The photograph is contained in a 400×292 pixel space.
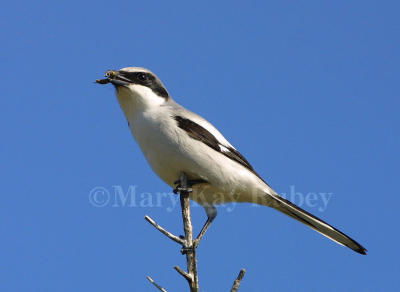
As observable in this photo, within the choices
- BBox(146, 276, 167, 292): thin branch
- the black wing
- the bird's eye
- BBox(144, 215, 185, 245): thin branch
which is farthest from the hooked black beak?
BBox(146, 276, 167, 292): thin branch

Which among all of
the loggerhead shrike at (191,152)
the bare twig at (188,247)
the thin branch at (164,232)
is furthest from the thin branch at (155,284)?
the loggerhead shrike at (191,152)

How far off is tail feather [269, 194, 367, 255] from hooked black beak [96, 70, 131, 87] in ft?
7.34

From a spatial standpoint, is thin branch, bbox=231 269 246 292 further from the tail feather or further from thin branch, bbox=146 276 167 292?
the tail feather

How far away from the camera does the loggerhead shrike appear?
17.4 feet

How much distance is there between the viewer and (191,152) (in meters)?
5.28

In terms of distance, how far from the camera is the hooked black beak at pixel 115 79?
5.49 m

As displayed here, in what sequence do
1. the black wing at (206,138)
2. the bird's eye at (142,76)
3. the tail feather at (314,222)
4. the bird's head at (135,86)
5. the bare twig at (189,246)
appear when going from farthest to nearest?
the bird's eye at (142,76) → the bird's head at (135,86) → the black wing at (206,138) → the tail feather at (314,222) → the bare twig at (189,246)

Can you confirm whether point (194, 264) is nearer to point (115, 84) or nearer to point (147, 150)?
point (147, 150)

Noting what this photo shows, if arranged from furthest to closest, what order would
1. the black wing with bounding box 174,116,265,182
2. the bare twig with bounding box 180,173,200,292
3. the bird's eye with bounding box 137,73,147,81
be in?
the bird's eye with bounding box 137,73,147,81 → the black wing with bounding box 174,116,265,182 → the bare twig with bounding box 180,173,200,292

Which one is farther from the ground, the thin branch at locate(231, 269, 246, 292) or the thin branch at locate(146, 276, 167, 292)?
the thin branch at locate(231, 269, 246, 292)

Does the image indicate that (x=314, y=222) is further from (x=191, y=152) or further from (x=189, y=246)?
(x=189, y=246)

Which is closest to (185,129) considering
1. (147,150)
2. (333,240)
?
(147,150)

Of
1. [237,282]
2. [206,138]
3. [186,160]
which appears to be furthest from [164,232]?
[206,138]

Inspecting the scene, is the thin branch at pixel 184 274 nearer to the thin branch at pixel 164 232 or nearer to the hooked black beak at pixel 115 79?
the thin branch at pixel 164 232
